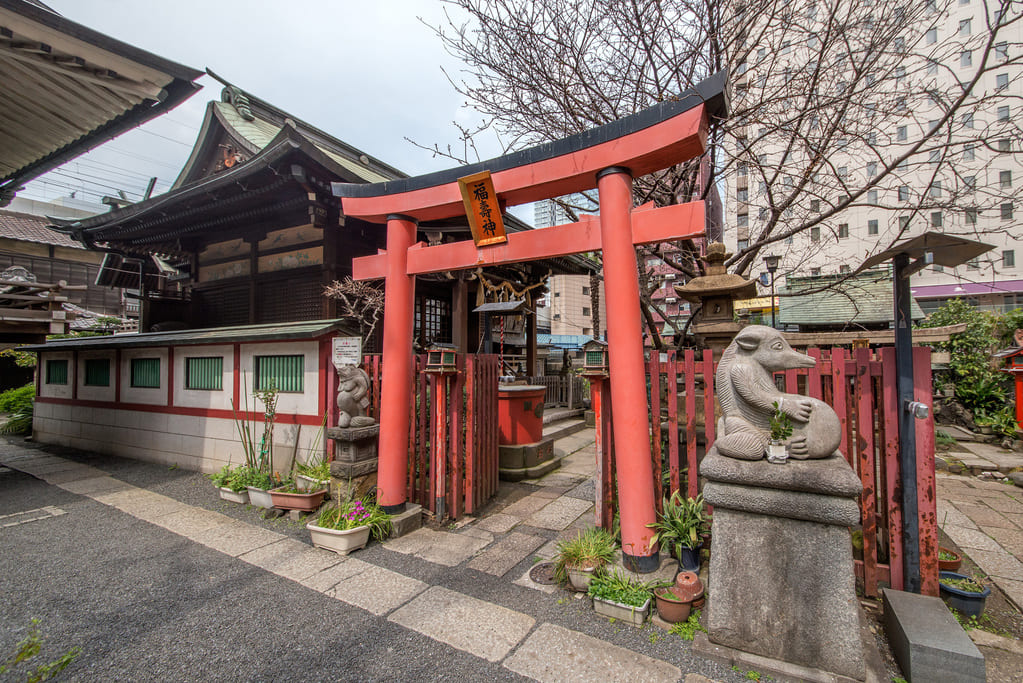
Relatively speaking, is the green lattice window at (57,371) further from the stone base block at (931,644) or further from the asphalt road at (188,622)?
the stone base block at (931,644)

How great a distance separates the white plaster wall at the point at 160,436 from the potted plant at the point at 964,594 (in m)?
6.17

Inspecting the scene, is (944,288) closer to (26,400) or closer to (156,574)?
(156,574)

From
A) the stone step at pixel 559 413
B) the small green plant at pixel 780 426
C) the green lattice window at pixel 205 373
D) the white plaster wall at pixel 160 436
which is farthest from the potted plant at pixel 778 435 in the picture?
the stone step at pixel 559 413

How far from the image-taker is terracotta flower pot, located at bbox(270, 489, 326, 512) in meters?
5.10

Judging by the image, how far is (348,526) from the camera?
4305 mm

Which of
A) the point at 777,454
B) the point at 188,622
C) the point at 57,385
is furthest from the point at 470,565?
the point at 57,385

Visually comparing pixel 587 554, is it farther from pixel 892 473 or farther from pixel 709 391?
pixel 892 473

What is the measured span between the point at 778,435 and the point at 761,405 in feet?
0.66

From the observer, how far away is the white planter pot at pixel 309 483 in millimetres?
5203

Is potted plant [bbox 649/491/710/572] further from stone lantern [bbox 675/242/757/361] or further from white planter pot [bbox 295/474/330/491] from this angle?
white planter pot [bbox 295/474/330/491]

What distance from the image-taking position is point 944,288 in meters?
27.4

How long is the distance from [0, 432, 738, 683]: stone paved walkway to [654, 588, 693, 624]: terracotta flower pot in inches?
5.1

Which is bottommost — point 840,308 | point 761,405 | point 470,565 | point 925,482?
point 470,565

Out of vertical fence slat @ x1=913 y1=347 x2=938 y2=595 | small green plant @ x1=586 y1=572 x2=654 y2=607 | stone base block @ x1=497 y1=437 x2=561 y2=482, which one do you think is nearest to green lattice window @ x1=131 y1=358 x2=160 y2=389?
stone base block @ x1=497 y1=437 x2=561 y2=482
